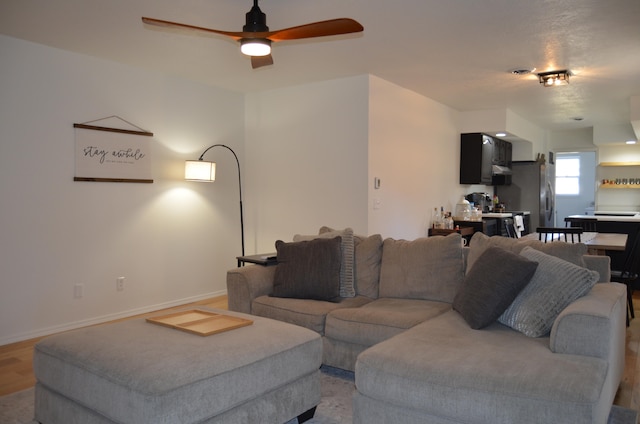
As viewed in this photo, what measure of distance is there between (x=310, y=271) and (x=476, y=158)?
183 inches

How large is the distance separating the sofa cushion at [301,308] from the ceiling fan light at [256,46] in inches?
66.0

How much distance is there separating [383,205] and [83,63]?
335 centimetres

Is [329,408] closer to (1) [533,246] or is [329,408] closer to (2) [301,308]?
(2) [301,308]

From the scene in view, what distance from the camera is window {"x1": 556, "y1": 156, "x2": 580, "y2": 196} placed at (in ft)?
35.9

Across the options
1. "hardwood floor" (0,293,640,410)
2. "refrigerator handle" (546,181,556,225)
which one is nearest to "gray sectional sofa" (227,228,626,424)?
"hardwood floor" (0,293,640,410)

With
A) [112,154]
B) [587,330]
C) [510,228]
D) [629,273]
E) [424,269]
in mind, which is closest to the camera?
[587,330]

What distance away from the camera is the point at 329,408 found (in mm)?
2709

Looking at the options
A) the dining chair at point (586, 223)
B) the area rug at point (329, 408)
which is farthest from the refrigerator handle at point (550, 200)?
the area rug at point (329, 408)

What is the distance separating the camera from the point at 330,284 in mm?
3486

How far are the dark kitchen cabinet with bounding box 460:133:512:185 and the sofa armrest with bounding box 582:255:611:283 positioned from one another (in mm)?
4463

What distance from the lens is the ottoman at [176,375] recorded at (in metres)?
1.92

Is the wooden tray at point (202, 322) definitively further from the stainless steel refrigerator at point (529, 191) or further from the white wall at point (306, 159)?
the stainless steel refrigerator at point (529, 191)

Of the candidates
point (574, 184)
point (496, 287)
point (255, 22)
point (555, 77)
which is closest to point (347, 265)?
point (496, 287)

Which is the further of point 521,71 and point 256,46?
point 521,71
